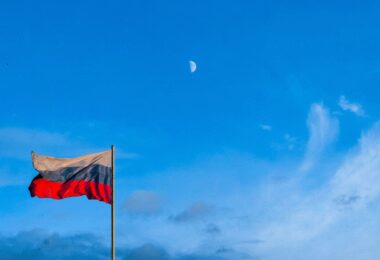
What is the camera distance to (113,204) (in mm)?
38469

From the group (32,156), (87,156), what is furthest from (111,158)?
(32,156)

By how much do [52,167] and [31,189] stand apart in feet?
5.38

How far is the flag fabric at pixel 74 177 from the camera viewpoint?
38812 mm

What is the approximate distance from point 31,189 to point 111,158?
15.7 ft

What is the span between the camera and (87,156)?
40.1 m

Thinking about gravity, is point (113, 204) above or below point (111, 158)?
below

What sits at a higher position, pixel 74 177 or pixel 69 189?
pixel 74 177

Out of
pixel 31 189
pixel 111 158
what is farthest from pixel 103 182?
pixel 31 189

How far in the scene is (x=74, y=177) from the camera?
39562 millimetres

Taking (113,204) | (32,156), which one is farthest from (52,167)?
(113,204)

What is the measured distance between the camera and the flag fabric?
3881cm

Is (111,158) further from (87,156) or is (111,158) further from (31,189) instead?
(31,189)

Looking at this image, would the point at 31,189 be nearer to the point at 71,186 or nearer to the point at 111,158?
the point at 71,186

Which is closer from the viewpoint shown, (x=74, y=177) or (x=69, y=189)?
(x=69, y=189)
